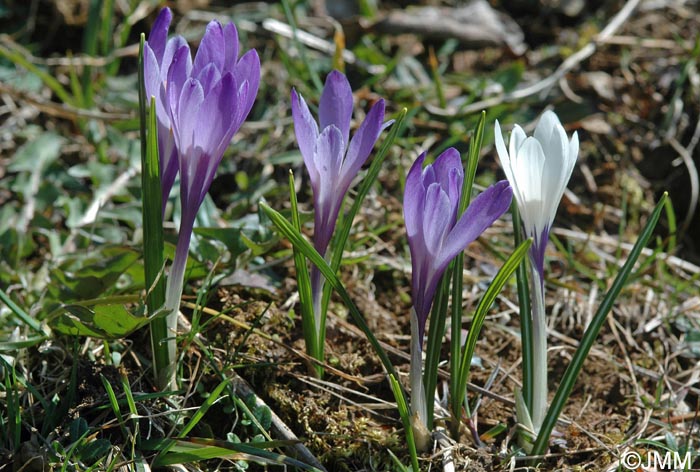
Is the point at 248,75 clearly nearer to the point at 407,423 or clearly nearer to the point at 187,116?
the point at 187,116

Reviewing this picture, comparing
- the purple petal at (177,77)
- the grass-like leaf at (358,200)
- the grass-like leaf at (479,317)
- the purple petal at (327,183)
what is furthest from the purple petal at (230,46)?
the grass-like leaf at (479,317)

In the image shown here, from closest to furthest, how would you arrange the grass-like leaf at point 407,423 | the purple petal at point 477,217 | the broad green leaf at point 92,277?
the purple petal at point 477,217, the grass-like leaf at point 407,423, the broad green leaf at point 92,277

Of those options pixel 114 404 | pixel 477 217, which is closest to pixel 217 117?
pixel 477 217

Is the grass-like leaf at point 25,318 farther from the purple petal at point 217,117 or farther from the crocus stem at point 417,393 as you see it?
the crocus stem at point 417,393

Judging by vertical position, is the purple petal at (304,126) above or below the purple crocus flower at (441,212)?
above

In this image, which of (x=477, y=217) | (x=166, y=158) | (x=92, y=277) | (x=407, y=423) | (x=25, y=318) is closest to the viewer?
(x=477, y=217)

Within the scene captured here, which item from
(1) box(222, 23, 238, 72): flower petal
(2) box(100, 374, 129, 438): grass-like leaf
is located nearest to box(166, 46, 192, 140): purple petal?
(1) box(222, 23, 238, 72): flower petal

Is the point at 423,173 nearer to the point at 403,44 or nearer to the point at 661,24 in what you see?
the point at 403,44

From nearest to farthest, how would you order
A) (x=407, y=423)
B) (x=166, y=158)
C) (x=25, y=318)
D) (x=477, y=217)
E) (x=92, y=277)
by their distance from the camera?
(x=477, y=217) < (x=407, y=423) < (x=166, y=158) < (x=25, y=318) < (x=92, y=277)
